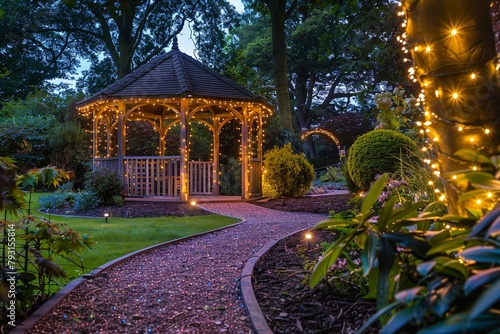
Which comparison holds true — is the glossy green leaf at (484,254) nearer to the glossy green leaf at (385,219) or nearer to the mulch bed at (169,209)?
the glossy green leaf at (385,219)

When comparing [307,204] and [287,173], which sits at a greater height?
[287,173]

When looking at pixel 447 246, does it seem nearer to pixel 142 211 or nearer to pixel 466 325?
pixel 466 325

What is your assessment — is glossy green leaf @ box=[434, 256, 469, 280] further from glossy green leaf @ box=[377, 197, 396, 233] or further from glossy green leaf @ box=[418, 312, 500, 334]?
glossy green leaf @ box=[377, 197, 396, 233]

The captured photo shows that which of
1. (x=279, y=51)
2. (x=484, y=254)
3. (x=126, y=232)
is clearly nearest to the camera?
(x=484, y=254)

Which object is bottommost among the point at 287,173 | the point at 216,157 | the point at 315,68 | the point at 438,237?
the point at 438,237

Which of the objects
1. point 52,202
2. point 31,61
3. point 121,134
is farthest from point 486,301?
point 31,61

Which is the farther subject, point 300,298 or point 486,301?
point 300,298

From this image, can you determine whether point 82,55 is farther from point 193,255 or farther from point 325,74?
point 193,255

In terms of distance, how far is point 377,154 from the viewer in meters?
9.09

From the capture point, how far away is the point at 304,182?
13406mm

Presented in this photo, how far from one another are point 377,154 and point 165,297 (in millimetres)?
6494

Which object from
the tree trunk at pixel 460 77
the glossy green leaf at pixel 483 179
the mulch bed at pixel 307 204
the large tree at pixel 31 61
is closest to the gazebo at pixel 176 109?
the mulch bed at pixel 307 204

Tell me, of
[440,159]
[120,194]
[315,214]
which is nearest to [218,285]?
[440,159]

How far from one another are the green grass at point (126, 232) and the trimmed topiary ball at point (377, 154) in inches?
112
